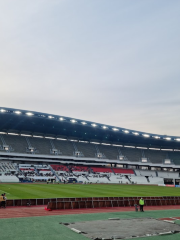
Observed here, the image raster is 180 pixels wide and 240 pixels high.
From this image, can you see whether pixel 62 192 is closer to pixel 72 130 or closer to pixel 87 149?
pixel 72 130

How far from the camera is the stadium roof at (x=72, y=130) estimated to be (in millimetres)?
68150

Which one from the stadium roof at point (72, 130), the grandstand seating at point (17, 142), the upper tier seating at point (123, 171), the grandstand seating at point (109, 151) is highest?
the stadium roof at point (72, 130)

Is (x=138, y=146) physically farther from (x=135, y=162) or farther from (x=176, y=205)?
(x=176, y=205)

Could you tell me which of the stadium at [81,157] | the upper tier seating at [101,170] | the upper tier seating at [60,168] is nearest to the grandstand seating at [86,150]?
the stadium at [81,157]

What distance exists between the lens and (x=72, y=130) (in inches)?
3214

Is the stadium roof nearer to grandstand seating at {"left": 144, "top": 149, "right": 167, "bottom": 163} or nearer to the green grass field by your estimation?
grandstand seating at {"left": 144, "top": 149, "right": 167, "bottom": 163}

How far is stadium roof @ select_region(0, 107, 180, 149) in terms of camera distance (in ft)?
224

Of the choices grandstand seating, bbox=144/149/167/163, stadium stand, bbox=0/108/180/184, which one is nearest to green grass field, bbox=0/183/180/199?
stadium stand, bbox=0/108/180/184

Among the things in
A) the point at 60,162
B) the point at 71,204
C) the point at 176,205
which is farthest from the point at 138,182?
the point at 71,204

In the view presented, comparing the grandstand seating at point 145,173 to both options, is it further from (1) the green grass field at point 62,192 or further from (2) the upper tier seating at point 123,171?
(1) the green grass field at point 62,192

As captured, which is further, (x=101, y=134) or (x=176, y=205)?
(x=101, y=134)

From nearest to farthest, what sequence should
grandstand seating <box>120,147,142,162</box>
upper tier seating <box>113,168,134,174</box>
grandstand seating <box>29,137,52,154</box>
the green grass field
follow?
1. the green grass field
2. grandstand seating <box>29,137,52,154</box>
3. upper tier seating <box>113,168,134,174</box>
4. grandstand seating <box>120,147,142,162</box>

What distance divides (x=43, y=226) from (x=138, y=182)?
62.0 meters

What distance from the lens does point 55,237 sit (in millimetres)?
12609
